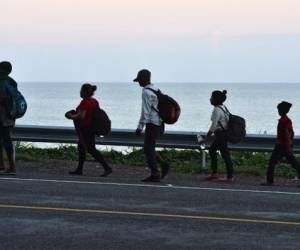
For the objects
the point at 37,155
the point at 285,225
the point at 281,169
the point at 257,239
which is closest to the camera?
the point at 257,239

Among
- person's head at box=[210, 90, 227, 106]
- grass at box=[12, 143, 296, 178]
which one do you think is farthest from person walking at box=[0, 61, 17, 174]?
person's head at box=[210, 90, 227, 106]

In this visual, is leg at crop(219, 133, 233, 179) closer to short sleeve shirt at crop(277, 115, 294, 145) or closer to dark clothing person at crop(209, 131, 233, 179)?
dark clothing person at crop(209, 131, 233, 179)

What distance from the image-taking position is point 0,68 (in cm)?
1352

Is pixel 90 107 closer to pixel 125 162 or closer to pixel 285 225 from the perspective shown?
pixel 125 162

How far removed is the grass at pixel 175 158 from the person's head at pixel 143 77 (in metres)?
2.71

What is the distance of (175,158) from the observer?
677 inches

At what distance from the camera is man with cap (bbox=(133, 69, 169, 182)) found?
13078 millimetres

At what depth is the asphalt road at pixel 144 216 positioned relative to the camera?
8.23 metres

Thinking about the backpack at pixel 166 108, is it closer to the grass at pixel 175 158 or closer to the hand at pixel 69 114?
the hand at pixel 69 114

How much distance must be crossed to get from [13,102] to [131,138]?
3.00m

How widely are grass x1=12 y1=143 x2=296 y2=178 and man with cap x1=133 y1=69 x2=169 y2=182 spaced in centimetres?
213

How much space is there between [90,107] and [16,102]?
49.3 inches

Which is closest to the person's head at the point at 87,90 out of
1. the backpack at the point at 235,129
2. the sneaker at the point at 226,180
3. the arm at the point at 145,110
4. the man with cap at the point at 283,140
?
the arm at the point at 145,110

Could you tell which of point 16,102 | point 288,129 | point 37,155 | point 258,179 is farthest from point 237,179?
point 37,155
